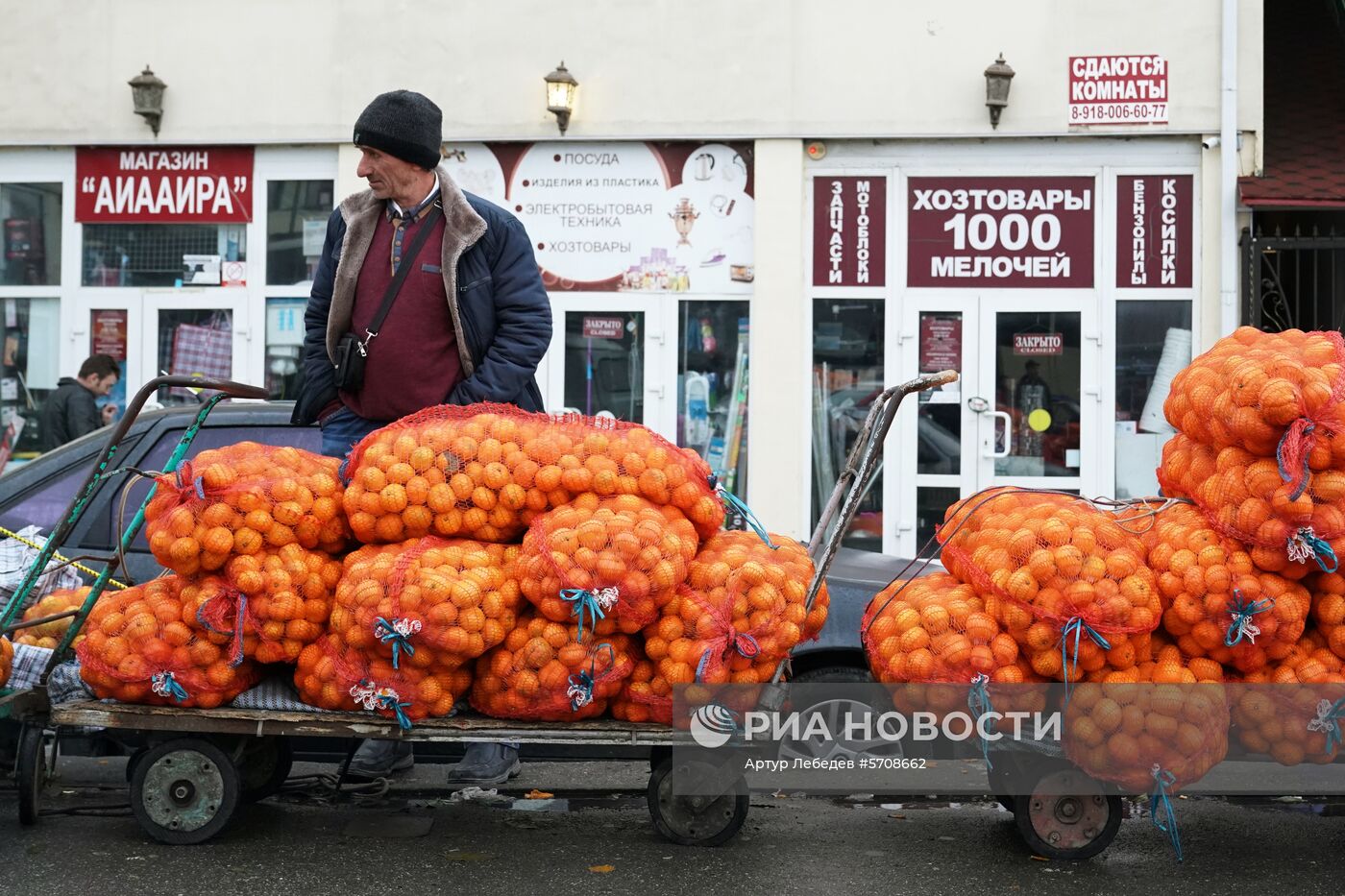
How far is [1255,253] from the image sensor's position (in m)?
10.8

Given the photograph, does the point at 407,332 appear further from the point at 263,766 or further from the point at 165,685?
the point at 263,766

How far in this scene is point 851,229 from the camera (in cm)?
1156

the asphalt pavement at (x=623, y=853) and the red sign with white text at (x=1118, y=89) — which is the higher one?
the red sign with white text at (x=1118, y=89)

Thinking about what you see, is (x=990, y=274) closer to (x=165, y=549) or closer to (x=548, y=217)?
(x=548, y=217)

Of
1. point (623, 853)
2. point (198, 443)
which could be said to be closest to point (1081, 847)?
point (623, 853)

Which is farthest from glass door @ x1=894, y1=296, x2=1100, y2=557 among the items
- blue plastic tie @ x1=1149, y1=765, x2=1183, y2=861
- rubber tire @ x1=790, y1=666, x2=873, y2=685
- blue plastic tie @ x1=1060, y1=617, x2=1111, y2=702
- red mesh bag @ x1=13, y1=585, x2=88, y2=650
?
red mesh bag @ x1=13, y1=585, x2=88, y2=650

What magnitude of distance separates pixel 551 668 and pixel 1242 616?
204 centimetres

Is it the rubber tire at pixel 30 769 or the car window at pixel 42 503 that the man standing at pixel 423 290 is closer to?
the car window at pixel 42 503

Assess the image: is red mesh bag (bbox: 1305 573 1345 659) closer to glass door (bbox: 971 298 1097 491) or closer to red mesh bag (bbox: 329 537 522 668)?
red mesh bag (bbox: 329 537 522 668)

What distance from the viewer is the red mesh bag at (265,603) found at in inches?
173

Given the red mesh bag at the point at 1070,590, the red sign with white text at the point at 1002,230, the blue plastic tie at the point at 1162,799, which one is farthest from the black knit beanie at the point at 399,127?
the red sign with white text at the point at 1002,230

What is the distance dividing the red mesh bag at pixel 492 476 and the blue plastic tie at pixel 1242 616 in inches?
62.5

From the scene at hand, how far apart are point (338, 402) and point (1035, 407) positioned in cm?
730

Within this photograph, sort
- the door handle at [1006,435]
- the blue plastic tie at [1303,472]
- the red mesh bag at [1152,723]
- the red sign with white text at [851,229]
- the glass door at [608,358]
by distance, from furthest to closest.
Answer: the glass door at [608,358] < the red sign with white text at [851,229] < the door handle at [1006,435] < the red mesh bag at [1152,723] < the blue plastic tie at [1303,472]
